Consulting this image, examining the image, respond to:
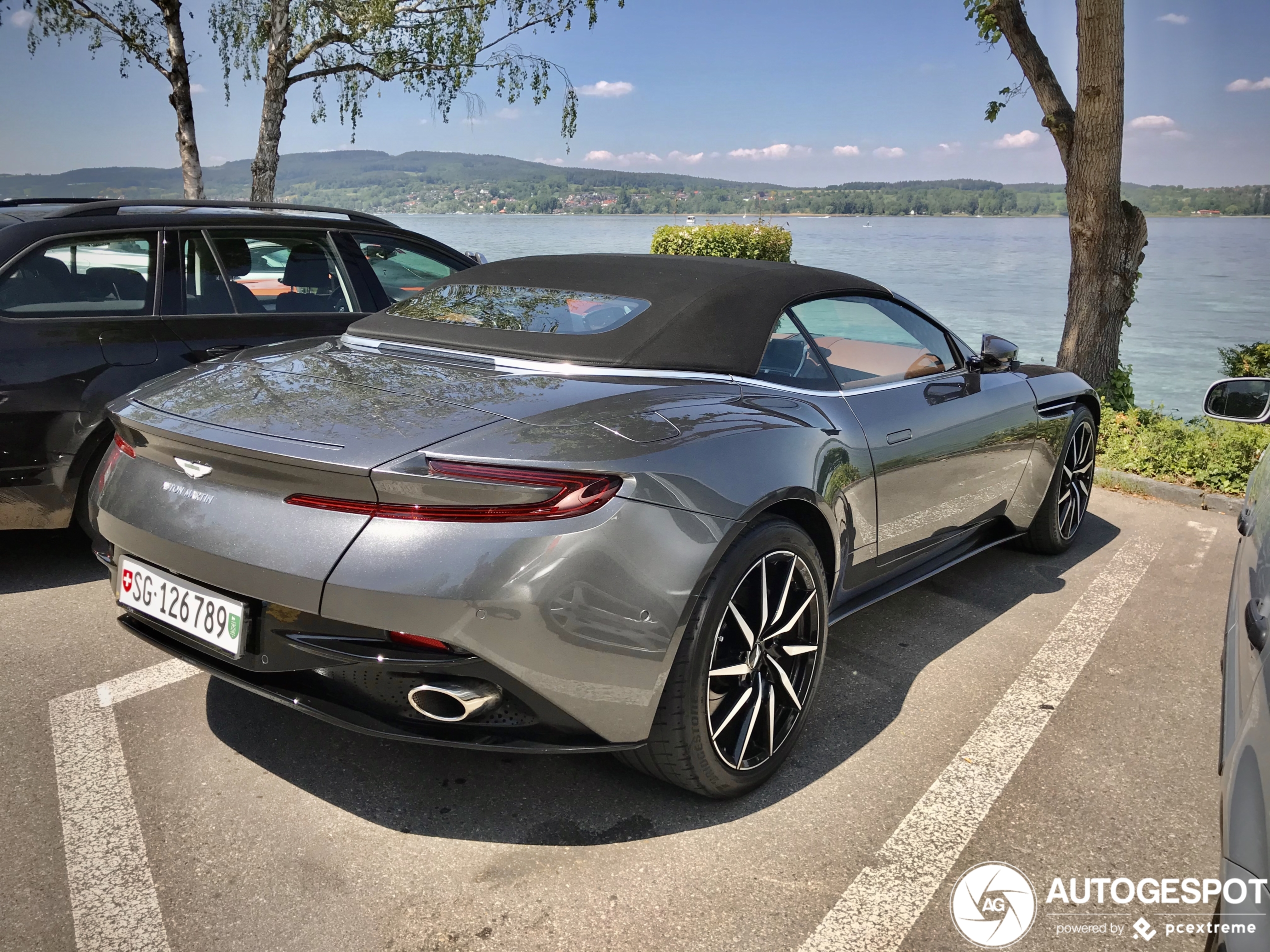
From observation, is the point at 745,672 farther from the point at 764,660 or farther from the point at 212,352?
the point at 212,352

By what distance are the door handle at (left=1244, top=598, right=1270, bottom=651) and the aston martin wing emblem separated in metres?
2.21

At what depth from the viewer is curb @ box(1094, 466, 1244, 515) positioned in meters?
5.89

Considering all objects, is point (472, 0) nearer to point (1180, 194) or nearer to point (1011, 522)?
point (1180, 194)

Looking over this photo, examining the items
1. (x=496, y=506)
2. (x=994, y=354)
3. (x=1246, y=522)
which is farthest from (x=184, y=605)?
(x=994, y=354)

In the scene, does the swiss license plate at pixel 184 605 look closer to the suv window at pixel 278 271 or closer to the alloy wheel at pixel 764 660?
the alloy wheel at pixel 764 660

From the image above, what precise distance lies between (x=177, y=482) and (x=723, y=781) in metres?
1.56

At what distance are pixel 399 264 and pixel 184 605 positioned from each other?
10.6ft

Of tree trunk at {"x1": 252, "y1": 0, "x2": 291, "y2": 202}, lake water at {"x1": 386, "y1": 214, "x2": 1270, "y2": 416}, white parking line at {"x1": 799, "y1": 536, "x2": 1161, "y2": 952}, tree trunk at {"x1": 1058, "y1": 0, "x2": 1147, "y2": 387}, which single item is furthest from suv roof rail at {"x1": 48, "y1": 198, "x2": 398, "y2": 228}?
tree trunk at {"x1": 252, "y1": 0, "x2": 291, "y2": 202}

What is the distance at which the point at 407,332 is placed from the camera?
3195mm

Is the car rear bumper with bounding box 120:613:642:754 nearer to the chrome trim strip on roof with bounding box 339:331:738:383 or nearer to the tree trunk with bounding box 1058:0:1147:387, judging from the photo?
the chrome trim strip on roof with bounding box 339:331:738:383

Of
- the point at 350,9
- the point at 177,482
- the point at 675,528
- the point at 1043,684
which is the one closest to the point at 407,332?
the point at 177,482

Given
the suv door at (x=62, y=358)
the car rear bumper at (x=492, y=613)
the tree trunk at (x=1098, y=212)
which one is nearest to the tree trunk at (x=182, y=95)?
the suv door at (x=62, y=358)

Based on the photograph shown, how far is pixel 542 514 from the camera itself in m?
2.12

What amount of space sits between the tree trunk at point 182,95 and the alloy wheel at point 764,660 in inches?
438
